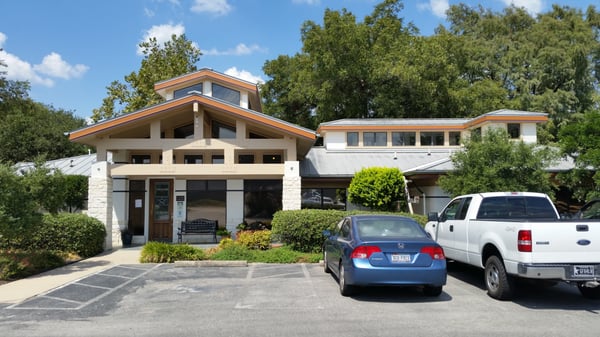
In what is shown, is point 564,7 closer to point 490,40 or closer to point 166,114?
point 490,40

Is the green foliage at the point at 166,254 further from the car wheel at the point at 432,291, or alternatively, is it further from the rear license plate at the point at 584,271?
the rear license plate at the point at 584,271

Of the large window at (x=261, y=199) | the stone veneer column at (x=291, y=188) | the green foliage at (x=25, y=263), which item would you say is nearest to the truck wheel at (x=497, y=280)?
the stone veneer column at (x=291, y=188)

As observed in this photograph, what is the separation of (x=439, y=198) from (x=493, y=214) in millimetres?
8418

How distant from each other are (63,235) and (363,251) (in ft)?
34.0

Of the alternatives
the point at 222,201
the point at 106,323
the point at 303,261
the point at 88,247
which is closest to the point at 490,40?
the point at 222,201

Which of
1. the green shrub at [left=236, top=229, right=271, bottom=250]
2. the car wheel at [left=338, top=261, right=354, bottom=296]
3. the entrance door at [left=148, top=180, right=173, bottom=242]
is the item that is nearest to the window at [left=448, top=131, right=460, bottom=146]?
the green shrub at [left=236, top=229, right=271, bottom=250]

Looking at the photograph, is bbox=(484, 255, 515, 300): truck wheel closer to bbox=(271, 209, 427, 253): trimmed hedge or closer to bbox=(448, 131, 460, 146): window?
bbox=(271, 209, 427, 253): trimmed hedge

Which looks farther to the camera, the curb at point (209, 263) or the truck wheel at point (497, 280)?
the curb at point (209, 263)

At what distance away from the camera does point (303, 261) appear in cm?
1305

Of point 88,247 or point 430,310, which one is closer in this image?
point 430,310

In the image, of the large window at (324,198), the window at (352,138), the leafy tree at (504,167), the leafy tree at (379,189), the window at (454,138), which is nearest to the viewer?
the leafy tree at (504,167)

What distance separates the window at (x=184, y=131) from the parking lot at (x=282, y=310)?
1000 centimetres

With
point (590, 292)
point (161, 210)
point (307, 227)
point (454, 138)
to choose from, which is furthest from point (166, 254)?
point (454, 138)

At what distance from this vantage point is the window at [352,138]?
23953 mm
